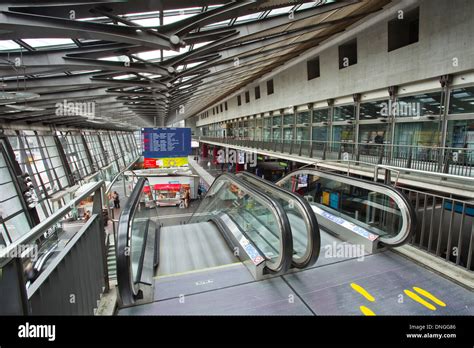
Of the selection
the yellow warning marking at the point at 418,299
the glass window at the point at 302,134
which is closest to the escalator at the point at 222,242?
the yellow warning marking at the point at 418,299

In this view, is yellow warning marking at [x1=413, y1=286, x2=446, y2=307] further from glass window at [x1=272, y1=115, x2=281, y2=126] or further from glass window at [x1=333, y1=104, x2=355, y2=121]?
glass window at [x1=272, y1=115, x2=281, y2=126]

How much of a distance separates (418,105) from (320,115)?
5963 mm

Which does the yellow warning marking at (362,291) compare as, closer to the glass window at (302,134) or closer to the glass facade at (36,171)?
the glass facade at (36,171)

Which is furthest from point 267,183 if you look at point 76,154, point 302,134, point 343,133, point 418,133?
point 76,154

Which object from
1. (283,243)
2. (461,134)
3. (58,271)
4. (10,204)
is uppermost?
(461,134)

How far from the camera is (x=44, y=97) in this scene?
1046cm

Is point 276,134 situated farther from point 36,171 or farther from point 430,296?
point 430,296

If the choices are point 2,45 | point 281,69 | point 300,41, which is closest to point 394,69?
point 300,41

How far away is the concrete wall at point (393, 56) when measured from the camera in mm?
7617

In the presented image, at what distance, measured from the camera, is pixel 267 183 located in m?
4.57

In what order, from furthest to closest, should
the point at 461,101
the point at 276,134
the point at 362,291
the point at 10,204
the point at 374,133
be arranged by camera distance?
the point at 276,134, the point at 10,204, the point at 374,133, the point at 461,101, the point at 362,291

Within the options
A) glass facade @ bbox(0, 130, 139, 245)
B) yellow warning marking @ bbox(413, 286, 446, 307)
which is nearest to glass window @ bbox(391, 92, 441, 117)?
yellow warning marking @ bbox(413, 286, 446, 307)

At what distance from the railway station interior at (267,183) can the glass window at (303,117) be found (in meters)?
0.07

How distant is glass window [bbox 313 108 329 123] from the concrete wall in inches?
29.0
